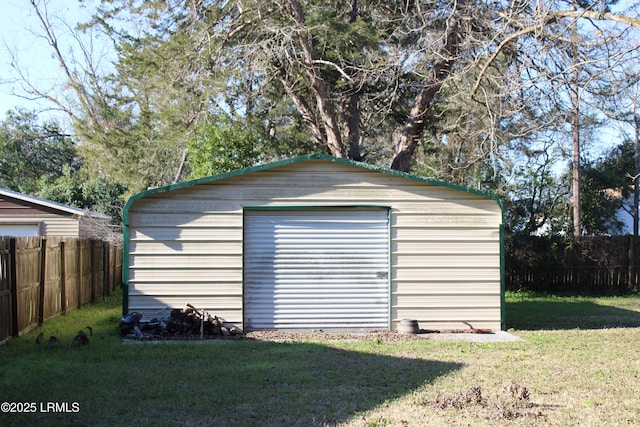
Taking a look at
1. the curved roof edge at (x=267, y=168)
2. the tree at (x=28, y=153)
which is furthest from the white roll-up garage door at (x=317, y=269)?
the tree at (x=28, y=153)

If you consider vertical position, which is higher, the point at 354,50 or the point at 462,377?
the point at 354,50

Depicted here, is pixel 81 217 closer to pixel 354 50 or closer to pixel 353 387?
pixel 354 50

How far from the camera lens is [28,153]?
4281 cm

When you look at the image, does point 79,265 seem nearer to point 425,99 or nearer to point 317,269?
point 317,269

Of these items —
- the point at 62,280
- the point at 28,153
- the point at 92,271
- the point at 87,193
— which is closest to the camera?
the point at 62,280

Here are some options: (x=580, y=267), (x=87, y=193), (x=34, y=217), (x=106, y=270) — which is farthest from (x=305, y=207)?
(x=87, y=193)

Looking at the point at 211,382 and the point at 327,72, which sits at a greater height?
the point at 327,72

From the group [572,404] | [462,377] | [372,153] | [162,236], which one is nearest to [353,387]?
[462,377]

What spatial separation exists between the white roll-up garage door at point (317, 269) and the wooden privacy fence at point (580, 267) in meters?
10.3

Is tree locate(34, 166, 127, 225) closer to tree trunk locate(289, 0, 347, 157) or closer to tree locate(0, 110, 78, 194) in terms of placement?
tree locate(0, 110, 78, 194)

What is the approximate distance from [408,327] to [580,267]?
12.0 metres

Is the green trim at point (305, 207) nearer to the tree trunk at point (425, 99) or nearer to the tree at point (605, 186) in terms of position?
the tree trunk at point (425, 99)

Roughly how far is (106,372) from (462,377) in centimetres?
417

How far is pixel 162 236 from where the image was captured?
451 inches
